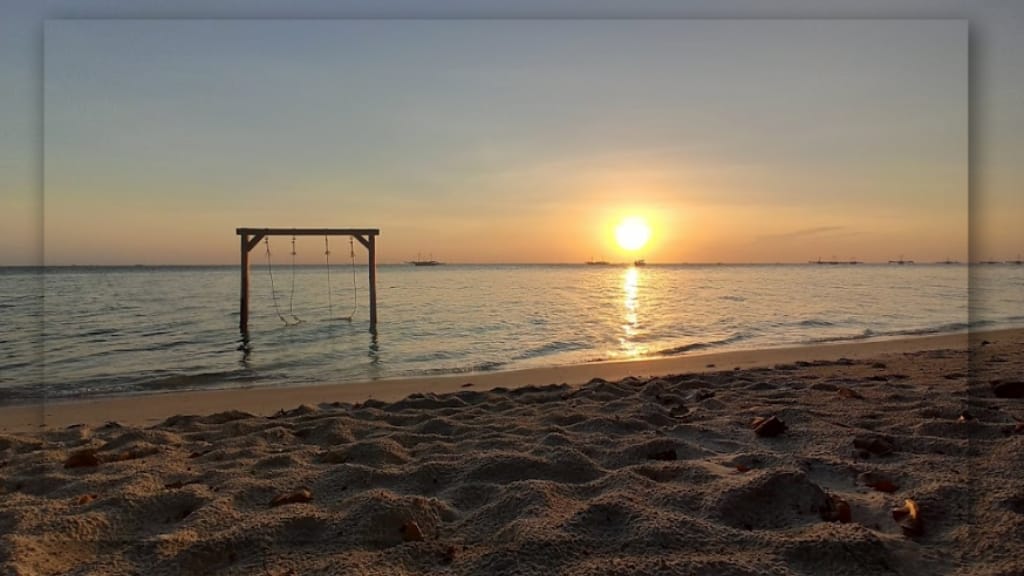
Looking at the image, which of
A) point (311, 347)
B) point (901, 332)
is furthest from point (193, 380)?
point (901, 332)

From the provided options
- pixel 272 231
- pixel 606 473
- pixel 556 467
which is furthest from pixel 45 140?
pixel 272 231

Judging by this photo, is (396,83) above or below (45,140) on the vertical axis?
above

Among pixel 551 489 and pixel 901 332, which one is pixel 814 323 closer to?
pixel 901 332

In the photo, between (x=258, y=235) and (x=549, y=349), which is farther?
(x=258, y=235)

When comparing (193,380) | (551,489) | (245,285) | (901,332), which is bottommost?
(193,380)

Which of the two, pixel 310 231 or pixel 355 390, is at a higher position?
pixel 310 231

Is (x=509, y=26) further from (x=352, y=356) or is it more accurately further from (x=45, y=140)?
(x=352, y=356)

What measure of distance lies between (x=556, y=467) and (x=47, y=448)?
11.0 feet

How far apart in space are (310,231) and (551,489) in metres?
12.7

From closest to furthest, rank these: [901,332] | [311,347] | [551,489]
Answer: [551,489], [311,347], [901,332]

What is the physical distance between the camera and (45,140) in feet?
11.6

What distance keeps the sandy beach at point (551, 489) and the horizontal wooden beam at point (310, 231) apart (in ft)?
30.6

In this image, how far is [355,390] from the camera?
701 cm

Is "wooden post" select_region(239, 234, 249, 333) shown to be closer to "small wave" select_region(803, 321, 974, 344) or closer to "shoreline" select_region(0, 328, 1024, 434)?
"shoreline" select_region(0, 328, 1024, 434)
